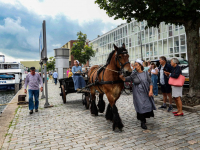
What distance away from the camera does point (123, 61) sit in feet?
14.7

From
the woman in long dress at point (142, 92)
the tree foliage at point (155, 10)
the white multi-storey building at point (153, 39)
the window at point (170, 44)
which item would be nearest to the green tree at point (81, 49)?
the white multi-storey building at point (153, 39)

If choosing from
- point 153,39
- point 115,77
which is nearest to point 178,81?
point 115,77

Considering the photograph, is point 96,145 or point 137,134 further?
point 137,134

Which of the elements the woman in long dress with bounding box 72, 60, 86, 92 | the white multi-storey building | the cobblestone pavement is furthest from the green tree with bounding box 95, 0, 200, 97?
the white multi-storey building

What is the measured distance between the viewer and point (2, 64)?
76.2 feet

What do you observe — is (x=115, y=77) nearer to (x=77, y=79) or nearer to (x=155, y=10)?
(x=77, y=79)

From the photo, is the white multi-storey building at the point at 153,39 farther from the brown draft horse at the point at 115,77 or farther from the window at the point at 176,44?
the brown draft horse at the point at 115,77

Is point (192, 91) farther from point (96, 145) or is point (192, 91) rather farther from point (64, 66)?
point (64, 66)

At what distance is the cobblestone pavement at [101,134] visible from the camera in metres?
3.86

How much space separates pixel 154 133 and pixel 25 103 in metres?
7.49

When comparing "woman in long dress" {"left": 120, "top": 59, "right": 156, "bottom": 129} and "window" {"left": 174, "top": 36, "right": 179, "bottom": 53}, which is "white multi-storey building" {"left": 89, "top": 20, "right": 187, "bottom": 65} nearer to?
"window" {"left": 174, "top": 36, "right": 179, "bottom": 53}

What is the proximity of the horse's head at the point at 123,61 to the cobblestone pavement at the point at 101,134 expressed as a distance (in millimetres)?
1561

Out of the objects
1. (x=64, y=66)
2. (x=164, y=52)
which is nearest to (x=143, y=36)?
(x=164, y=52)

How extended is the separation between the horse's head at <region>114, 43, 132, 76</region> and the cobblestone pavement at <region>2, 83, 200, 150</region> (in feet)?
5.12
